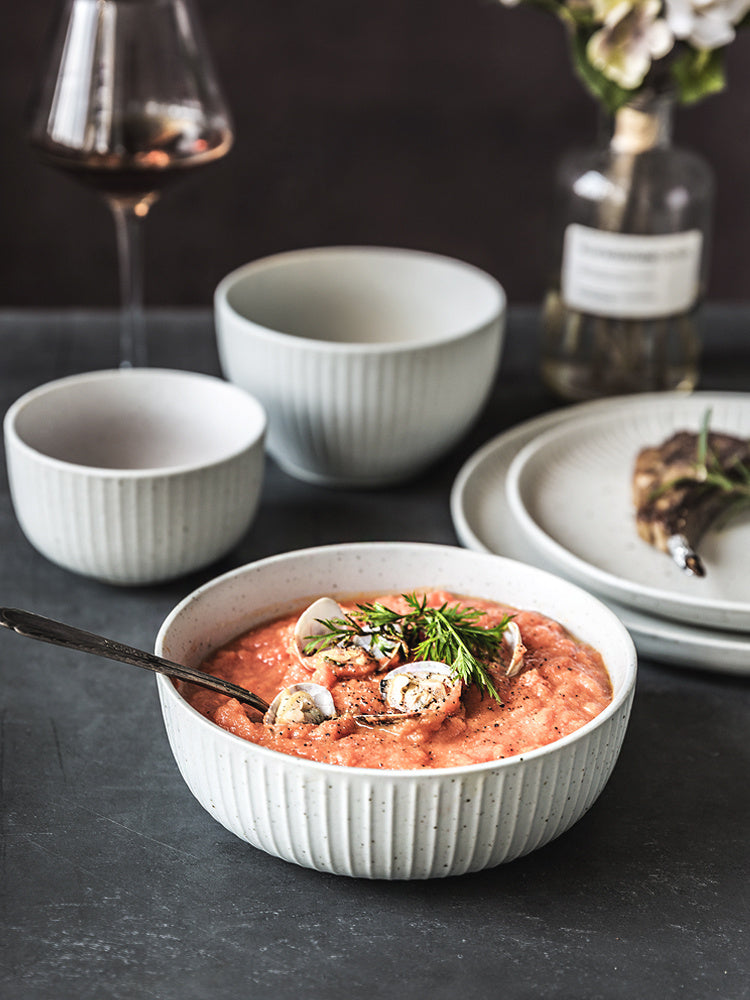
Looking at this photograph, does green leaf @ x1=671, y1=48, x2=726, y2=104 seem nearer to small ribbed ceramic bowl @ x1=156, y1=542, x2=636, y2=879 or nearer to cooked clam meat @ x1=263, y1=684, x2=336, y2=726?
small ribbed ceramic bowl @ x1=156, y1=542, x2=636, y2=879

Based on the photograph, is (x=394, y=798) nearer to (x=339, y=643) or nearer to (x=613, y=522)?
(x=339, y=643)

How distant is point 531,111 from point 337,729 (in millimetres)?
2395

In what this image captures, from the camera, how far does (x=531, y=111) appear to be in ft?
10.0

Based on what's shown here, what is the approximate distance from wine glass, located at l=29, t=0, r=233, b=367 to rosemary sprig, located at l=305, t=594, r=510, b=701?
80 cm

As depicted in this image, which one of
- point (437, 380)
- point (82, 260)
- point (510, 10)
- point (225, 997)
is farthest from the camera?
point (82, 260)

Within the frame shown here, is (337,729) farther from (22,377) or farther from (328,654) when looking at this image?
(22,377)

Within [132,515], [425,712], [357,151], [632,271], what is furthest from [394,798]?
[357,151]

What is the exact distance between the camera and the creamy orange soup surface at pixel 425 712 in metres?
0.97

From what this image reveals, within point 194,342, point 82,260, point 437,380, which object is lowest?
point 82,260

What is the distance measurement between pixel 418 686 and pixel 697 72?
98 cm

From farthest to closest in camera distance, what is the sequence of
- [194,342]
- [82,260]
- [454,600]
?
[82,260] < [194,342] < [454,600]

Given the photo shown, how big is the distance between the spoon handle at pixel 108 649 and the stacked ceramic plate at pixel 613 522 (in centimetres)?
41

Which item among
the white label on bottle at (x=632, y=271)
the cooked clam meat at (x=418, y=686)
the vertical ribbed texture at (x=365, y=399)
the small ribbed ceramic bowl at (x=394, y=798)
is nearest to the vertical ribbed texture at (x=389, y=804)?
the small ribbed ceramic bowl at (x=394, y=798)

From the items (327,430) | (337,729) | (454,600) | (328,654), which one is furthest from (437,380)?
(337,729)
